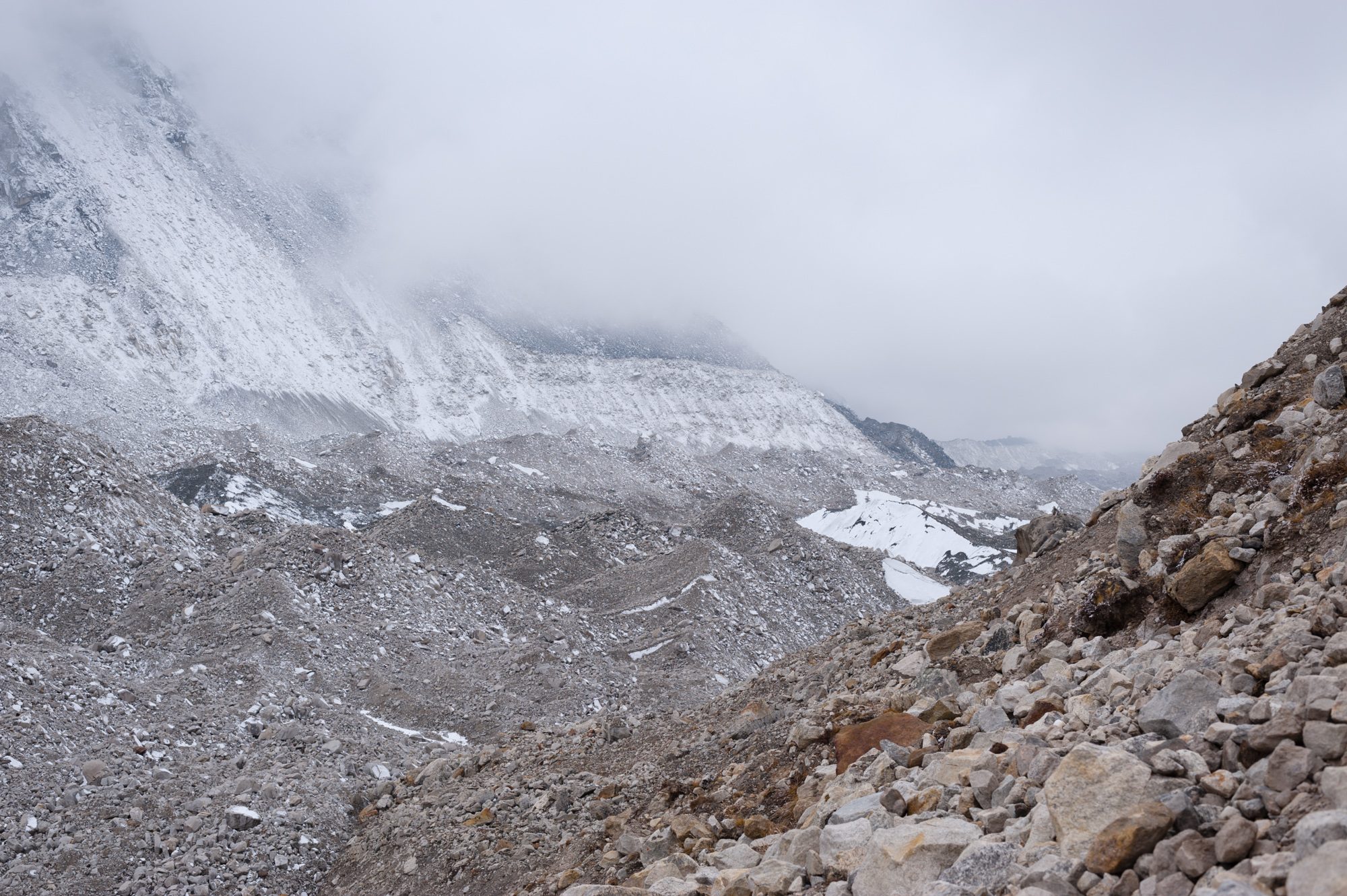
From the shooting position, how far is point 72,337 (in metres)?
75.8

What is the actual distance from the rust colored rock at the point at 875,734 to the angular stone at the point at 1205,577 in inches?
83.7

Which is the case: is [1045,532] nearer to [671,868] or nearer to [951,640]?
[951,640]

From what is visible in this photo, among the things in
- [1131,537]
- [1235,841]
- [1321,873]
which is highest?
[1131,537]

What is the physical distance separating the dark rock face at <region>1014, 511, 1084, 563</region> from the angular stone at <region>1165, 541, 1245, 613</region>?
16.7ft

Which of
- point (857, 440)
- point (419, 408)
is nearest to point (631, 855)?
point (419, 408)

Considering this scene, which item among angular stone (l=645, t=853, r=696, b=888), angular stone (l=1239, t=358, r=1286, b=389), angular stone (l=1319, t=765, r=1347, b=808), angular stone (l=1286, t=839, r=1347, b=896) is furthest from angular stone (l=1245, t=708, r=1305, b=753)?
angular stone (l=1239, t=358, r=1286, b=389)

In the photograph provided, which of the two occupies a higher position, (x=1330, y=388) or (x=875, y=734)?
(x=1330, y=388)

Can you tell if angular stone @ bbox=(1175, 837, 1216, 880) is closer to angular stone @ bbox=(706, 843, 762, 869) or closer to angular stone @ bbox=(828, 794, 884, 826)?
angular stone @ bbox=(828, 794, 884, 826)

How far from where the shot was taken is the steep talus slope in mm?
3479

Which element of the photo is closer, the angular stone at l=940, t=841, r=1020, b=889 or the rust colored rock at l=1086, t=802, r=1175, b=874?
the rust colored rock at l=1086, t=802, r=1175, b=874

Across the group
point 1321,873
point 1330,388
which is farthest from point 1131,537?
point 1321,873

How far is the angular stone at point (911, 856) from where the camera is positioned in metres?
4.21

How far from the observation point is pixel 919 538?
48062 mm

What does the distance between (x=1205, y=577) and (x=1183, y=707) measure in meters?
2.43
